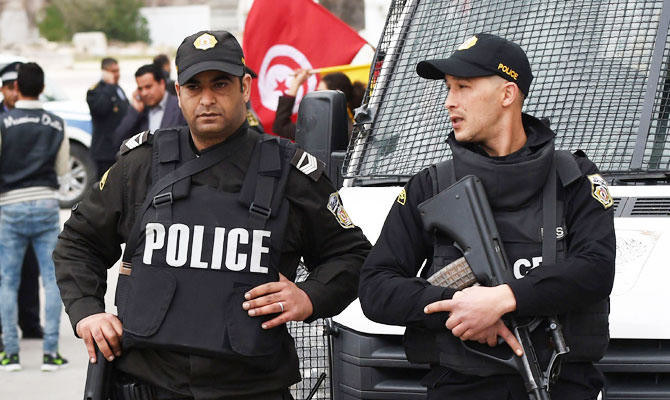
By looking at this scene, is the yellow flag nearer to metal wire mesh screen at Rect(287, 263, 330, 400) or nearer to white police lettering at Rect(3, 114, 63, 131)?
white police lettering at Rect(3, 114, 63, 131)

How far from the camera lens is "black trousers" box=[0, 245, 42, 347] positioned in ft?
27.7

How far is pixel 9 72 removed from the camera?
8625 millimetres

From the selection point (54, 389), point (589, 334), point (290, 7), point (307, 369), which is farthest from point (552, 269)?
point (290, 7)

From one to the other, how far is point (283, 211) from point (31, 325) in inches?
231

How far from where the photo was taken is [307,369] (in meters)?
3.99

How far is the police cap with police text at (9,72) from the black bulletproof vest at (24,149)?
97 cm

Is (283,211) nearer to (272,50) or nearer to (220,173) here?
(220,173)

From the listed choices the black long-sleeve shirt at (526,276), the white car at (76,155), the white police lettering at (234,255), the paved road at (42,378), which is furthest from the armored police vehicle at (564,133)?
the white car at (76,155)

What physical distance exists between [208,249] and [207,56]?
53 cm

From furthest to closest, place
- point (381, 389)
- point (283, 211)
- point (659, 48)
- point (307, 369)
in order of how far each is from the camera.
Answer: point (659, 48) < point (307, 369) < point (381, 389) < point (283, 211)

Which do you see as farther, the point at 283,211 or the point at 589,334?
the point at 283,211

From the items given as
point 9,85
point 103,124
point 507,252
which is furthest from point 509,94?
point 103,124

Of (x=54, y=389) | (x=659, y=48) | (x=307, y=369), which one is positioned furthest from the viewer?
(x=54, y=389)

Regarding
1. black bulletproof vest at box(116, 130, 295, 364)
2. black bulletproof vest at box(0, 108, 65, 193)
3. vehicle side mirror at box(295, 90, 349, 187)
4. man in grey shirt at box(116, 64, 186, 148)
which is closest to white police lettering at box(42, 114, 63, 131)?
black bulletproof vest at box(0, 108, 65, 193)
